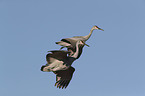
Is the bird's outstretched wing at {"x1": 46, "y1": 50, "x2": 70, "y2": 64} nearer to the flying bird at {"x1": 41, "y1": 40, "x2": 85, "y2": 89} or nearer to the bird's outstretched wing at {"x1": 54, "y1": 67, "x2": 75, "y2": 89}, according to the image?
the flying bird at {"x1": 41, "y1": 40, "x2": 85, "y2": 89}

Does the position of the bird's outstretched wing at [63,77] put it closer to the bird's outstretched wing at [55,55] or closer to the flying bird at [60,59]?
the flying bird at [60,59]

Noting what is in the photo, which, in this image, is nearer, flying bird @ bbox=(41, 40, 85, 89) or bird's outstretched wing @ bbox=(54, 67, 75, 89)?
flying bird @ bbox=(41, 40, 85, 89)

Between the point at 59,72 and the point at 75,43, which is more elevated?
the point at 75,43

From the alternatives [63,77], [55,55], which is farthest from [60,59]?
[63,77]

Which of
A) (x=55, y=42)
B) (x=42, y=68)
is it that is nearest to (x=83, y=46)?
(x=55, y=42)

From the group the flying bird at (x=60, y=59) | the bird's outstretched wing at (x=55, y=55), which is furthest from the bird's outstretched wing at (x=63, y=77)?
the bird's outstretched wing at (x=55, y=55)

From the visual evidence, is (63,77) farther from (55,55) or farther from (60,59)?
(55,55)

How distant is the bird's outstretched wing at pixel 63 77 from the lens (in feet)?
51.6

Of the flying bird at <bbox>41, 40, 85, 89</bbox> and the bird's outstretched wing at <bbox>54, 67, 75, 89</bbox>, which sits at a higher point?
the flying bird at <bbox>41, 40, 85, 89</bbox>

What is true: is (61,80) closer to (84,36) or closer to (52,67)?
(52,67)

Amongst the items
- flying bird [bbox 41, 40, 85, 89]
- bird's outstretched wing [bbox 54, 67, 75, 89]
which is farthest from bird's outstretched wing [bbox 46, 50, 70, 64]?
bird's outstretched wing [bbox 54, 67, 75, 89]

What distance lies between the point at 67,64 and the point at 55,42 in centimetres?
127

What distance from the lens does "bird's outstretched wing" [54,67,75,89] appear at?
15.7 m

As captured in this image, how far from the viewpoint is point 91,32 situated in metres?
15.3
